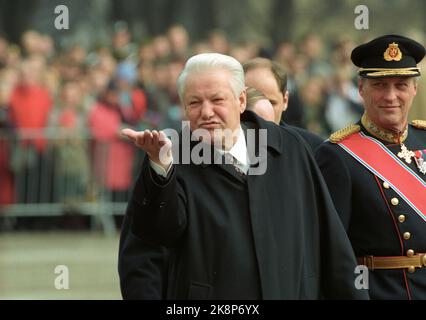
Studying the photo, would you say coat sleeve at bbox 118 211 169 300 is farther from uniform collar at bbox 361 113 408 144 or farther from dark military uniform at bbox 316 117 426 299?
uniform collar at bbox 361 113 408 144

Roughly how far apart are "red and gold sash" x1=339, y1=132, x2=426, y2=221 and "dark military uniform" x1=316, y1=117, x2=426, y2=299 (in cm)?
3

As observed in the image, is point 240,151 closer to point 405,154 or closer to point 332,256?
point 332,256

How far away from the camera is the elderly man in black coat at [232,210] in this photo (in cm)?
464

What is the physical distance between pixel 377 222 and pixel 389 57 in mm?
744

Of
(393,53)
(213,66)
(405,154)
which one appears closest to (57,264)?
(405,154)

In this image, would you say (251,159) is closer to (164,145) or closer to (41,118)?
(164,145)

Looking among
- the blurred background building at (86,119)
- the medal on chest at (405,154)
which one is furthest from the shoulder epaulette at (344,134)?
the blurred background building at (86,119)

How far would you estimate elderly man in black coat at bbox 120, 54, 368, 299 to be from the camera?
4645 millimetres

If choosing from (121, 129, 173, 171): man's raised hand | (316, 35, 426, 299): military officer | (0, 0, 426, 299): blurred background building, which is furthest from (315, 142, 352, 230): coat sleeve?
(0, 0, 426, 299): blurred background building

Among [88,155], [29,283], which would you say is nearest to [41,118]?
[88,155]

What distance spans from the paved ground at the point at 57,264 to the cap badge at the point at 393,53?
16.2 ft

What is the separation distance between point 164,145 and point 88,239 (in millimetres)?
9437

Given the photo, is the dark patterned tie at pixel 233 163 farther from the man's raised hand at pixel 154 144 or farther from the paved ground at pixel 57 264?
the paved ground at pixel 57 264
